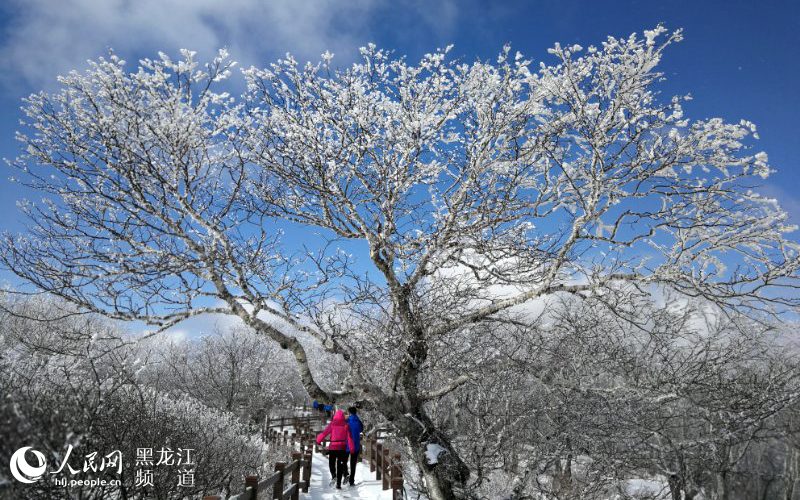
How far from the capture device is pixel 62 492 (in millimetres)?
4324

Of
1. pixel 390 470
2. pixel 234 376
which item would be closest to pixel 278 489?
pixel 390 470

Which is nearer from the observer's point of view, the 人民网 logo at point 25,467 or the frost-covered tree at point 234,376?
the 人民网 logo at point 25,467

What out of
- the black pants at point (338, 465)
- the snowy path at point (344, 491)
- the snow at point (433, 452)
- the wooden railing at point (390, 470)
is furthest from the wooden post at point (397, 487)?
the snow at point (433, 452)

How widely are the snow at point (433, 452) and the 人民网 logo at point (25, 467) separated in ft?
13.2

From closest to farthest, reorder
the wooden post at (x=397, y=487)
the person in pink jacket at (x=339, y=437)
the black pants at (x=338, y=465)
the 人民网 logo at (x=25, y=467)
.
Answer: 1. the 人民网 logo at (x=25, y=467)
2. the wooden post at (x=397, y=487)
3. the person in pink jacket at (x=339, y=437)
4. the black pants at (x=338, y=465)

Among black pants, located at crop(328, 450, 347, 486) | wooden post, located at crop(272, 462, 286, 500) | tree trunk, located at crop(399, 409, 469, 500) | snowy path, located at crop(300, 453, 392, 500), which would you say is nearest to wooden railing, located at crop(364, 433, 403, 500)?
snowy path, located at crop(300, 453, 392, 500)

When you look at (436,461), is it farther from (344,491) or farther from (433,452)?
(344,491)

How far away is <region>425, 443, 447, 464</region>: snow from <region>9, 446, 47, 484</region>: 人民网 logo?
13.2 ft

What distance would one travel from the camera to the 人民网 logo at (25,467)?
3148mm

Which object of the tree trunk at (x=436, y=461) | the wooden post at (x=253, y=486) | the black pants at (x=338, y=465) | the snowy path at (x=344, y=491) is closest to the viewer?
the tree trunk at (x=436, y=461)

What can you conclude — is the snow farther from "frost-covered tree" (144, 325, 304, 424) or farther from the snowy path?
"frost-covered tree" (144, 325, 304, 424)

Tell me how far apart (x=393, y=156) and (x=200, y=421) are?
306 inches

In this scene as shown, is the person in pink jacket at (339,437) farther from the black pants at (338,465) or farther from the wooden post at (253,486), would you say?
the wooden post at (253,486)

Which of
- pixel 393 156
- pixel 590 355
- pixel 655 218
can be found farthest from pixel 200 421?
pixel 655 218
